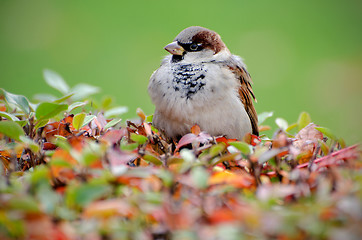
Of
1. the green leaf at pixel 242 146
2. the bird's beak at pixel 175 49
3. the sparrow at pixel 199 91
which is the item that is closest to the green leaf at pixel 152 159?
the green leaf at pixel 242 146

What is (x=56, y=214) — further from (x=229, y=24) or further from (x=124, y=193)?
(x=229, y=24)

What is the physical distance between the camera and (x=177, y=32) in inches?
186

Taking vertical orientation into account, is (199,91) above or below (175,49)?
below

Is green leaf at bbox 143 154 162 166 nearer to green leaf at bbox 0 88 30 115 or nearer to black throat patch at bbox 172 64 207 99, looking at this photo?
green leaf at bbox 0 88 30 115

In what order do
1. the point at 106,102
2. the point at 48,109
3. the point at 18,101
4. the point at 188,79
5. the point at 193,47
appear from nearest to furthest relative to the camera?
the point at 48,109 → the point at 18,101 → the point at 106,102 → the point at 188,79 → the point at 193,47

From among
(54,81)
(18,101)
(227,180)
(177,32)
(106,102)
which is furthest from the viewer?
(177,32)

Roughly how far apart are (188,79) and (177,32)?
9.47 feet

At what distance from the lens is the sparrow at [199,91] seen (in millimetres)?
1903

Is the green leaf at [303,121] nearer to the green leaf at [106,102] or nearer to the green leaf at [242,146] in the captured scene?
the green leaf at [242,146]

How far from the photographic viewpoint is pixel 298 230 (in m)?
0.72

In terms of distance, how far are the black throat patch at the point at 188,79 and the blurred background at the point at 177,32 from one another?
6.50 feet

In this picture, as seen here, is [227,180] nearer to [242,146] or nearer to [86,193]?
[242,146]

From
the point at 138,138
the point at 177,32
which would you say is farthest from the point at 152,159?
the point at 177,32

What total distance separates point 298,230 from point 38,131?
2.81 ft
